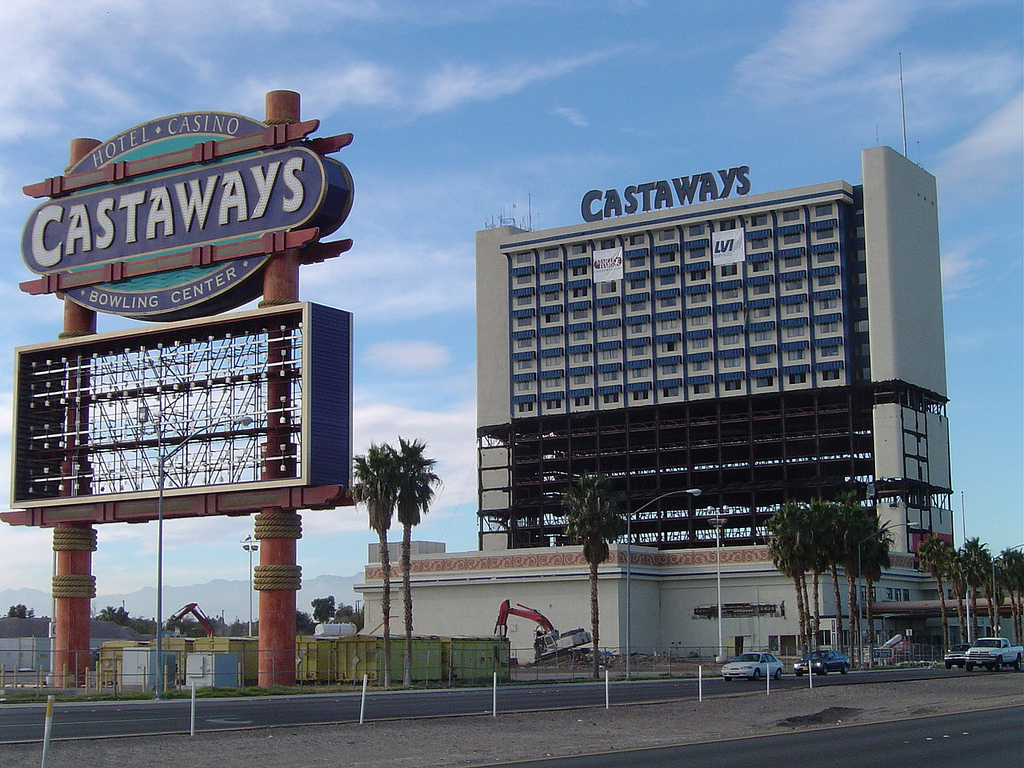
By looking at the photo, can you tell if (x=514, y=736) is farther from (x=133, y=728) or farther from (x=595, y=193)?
(x=595, y=193)

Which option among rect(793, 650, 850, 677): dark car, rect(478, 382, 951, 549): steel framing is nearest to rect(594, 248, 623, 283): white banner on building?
rect(478, 382, 951, 549): steel framing

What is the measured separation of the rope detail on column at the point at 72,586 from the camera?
197 feet

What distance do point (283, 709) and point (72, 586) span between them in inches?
920

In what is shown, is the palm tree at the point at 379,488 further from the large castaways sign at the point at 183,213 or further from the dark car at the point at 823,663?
the dark car at the point at 823,663

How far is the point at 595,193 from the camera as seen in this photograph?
534ft

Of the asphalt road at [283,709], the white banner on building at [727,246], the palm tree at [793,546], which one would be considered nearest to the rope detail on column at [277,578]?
the asphalt road at [283,709]

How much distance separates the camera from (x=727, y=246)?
5935 inches

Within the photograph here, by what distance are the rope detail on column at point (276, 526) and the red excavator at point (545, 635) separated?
51.4m

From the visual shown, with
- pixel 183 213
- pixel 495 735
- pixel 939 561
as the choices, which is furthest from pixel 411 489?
pixel 939 561

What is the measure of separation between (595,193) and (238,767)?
472 feet

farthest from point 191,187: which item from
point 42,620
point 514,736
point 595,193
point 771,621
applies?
point 595,193

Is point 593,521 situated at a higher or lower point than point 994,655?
higher

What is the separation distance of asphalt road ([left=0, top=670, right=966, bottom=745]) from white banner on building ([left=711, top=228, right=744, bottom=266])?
97.2 meters

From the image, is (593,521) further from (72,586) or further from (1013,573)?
(1013,573)
